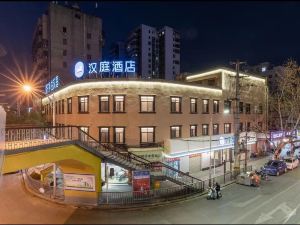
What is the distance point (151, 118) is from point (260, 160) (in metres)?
24.4

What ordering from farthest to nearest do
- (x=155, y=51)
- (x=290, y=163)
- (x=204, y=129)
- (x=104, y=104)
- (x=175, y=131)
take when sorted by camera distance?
(x=155, y=51) → (x=290, y=163) → (x=204, y=129) → (x=175, y=131) → (x=104, y=104)

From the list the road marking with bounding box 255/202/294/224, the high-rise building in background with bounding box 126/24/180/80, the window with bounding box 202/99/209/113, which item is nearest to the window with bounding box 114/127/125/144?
the window with bounding box 202/99/209/113

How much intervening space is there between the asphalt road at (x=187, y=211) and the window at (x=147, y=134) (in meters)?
9.09

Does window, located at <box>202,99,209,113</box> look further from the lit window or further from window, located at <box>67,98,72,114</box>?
window, located at <box>67,98,72,114</box>

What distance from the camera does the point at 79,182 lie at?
85.0 ft

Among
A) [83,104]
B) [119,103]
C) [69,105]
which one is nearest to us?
[119,103]

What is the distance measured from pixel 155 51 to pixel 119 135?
87210 millimetres

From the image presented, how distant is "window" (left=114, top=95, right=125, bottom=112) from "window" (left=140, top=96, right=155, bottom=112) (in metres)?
2.03

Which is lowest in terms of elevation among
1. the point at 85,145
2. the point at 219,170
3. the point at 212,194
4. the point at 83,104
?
the point at 219,170

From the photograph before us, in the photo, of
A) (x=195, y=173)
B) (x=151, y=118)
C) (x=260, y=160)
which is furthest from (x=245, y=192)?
(x=260, y=160)

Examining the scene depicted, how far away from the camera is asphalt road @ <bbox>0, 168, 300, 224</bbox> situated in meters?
21.6

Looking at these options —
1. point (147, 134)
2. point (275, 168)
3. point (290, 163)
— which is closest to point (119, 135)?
point (147, 134)

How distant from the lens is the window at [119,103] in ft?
106

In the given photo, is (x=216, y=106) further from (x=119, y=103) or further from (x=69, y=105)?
(x=69, y=105)
